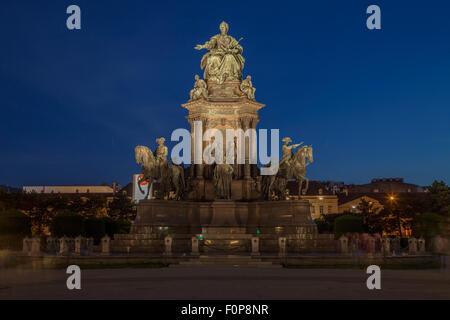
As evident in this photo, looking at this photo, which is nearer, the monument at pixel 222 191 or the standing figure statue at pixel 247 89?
the monument at pixel 222 191

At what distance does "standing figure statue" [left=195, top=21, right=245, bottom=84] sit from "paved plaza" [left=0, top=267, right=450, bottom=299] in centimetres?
2195

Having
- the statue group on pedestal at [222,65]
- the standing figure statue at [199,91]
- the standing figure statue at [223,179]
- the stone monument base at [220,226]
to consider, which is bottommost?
the stone monument base at [220,226]

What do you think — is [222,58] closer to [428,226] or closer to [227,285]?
[428,226]

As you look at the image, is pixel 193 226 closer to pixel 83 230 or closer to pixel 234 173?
pixel 234 173

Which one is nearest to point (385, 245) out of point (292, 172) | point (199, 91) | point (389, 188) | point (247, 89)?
point (292, 172)

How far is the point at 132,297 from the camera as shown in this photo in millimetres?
16359

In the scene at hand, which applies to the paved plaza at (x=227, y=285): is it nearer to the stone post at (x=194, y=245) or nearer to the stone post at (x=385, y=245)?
the stone post at (x=194, y=245)

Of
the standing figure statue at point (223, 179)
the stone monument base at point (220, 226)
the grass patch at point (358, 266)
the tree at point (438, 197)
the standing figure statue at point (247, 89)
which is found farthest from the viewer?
the tree at point (438, 197)

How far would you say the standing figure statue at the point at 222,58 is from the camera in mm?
44156

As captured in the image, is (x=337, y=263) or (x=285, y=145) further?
(x=285, y=145)

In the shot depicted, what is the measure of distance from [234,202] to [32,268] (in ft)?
51.6

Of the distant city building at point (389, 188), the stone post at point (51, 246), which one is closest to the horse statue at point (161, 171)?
the stone post at point (51, 246)
